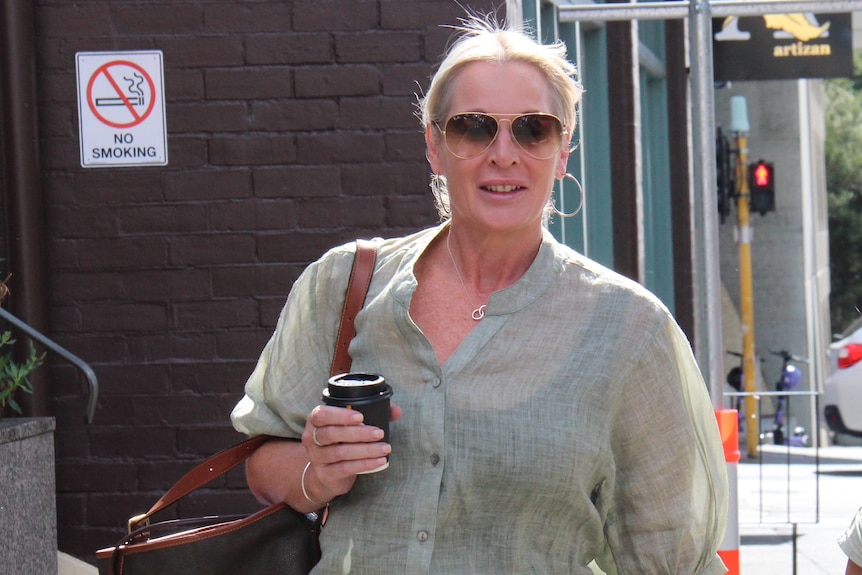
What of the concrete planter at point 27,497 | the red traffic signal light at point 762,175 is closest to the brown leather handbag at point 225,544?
the concrete planter at point 27,497

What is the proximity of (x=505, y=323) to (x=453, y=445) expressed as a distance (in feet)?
0.80

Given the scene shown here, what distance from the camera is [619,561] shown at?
7.98ft

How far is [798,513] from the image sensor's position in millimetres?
10109

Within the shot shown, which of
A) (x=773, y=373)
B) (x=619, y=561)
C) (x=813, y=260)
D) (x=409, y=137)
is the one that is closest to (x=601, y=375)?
(x=619, y=561)

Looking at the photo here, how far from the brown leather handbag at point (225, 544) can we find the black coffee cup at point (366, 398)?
27cm

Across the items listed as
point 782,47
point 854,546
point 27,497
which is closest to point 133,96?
point 27,497

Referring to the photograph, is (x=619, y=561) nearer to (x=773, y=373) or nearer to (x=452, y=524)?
(x=452, y=524)

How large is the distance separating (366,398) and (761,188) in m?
17.9

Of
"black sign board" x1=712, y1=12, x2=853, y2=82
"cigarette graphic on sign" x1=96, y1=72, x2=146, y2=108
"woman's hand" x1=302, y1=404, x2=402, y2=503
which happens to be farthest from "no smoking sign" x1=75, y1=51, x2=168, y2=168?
"black sign board" x1=712, y1=12, x2=853, y2=82

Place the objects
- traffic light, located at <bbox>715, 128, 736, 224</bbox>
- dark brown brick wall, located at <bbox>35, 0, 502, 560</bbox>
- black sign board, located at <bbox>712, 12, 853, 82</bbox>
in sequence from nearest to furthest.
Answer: dark brown brick wall, located at <bbox>35, 0, 502, 560</bbox> < black sign board, located at <bbox>712, 12, 853, 82</bbox> < traffic light, located at <bbox>715, 128, 736, 224</bbox>

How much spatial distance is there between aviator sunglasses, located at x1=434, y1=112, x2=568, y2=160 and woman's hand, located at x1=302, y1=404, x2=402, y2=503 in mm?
492

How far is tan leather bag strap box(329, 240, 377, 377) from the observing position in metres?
2.45

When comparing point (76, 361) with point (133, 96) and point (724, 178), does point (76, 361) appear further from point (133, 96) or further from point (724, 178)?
point (724, 178)

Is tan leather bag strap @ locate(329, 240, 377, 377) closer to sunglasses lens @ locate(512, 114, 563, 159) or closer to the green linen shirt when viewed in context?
the green linen shirt
